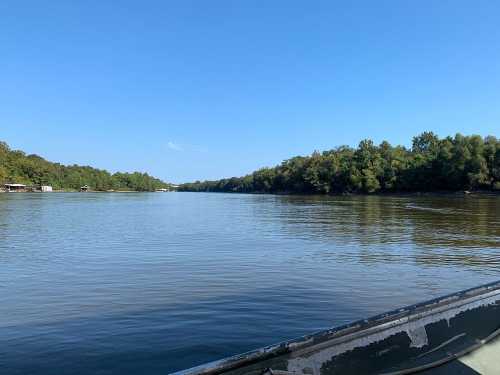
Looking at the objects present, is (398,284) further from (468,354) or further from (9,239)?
(9,239)

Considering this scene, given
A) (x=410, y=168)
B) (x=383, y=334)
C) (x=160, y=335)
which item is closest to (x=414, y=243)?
(x=160, y=335)

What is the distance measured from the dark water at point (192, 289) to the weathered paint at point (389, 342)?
397 centimetres

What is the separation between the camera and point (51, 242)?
25.8 meters

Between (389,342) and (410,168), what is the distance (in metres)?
150

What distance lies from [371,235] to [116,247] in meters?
16.1

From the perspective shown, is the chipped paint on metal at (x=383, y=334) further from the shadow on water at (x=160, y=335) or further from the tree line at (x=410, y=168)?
the tree line at (x=410, y=168)

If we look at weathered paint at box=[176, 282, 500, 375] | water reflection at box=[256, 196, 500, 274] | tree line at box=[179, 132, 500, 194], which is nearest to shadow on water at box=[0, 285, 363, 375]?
weathered paint at box=[176, 282, 500, 375]

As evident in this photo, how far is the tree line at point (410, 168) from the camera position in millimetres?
124312

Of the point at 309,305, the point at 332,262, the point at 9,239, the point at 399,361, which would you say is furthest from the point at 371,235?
the point at 399,361

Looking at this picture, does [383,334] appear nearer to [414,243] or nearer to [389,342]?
[389,342]

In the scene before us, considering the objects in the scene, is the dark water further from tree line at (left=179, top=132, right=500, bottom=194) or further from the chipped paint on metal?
tree line at (left=179, top=132, right=500, bottom=194)

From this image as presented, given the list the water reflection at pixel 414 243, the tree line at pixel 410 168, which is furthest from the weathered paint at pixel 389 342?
the tree line at pixel 410 168

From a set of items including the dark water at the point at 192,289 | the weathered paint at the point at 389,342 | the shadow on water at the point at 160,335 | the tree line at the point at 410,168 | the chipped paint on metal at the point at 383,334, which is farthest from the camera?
the tree line at the point at 410,168

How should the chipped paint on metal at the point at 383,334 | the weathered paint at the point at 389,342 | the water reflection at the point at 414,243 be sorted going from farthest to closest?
the water reflection at the point at 414,243 → the chipped paint on metal at the point at 383,334 → the weathered paint at the point at 389,342
